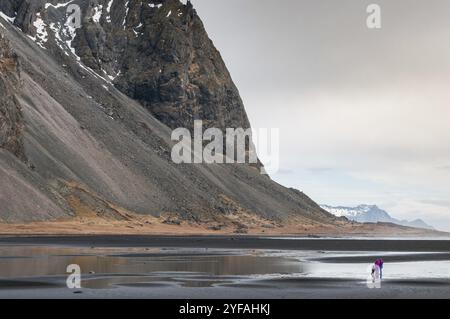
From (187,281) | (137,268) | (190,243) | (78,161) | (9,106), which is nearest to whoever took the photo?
(187,281)

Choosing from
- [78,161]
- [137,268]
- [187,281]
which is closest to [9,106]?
[78,161]

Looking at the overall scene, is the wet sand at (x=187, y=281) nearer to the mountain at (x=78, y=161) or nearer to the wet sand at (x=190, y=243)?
the wet sand at (x=190, y=243)

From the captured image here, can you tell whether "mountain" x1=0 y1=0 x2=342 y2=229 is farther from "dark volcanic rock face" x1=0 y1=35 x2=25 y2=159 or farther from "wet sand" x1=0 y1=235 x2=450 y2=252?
"wet sand" x1=0 y1=235 x2=450 y2=252

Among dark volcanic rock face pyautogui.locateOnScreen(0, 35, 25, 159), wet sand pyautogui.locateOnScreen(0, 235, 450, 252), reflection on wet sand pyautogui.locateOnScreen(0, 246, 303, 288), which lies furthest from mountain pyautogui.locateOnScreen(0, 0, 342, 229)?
reflection on wet sand pyautogui.locateOnScreen(0, 246, 303, 288)

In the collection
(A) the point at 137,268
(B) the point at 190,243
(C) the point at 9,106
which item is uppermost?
(C) the point at 9,106

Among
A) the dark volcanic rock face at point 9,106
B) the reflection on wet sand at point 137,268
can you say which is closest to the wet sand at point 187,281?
the reflection on wet sand at point 137,268

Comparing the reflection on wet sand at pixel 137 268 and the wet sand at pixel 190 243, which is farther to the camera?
the wet sand at pixel 190 243

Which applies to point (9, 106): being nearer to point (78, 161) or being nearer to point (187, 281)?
point (78, 161)

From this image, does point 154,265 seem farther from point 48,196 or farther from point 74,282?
point 48,196

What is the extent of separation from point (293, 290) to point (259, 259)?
26.6 m

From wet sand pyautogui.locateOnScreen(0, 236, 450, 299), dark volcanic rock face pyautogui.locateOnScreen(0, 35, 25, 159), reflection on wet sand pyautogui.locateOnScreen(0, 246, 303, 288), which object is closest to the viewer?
wet sand pyautogui.locateOnScreen(0, 236, 450, 299)

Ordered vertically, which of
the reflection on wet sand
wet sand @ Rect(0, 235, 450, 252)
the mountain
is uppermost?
the mountain

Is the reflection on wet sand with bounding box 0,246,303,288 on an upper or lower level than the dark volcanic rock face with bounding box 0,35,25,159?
lower

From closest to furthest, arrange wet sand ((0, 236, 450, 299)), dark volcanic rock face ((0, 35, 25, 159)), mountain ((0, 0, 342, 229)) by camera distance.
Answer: wet sand ((0, 236, 450, 299)) → mountain ((0, 0, 342, 229)) → dark volcanic rock face ((0, 35, 25, 159))
